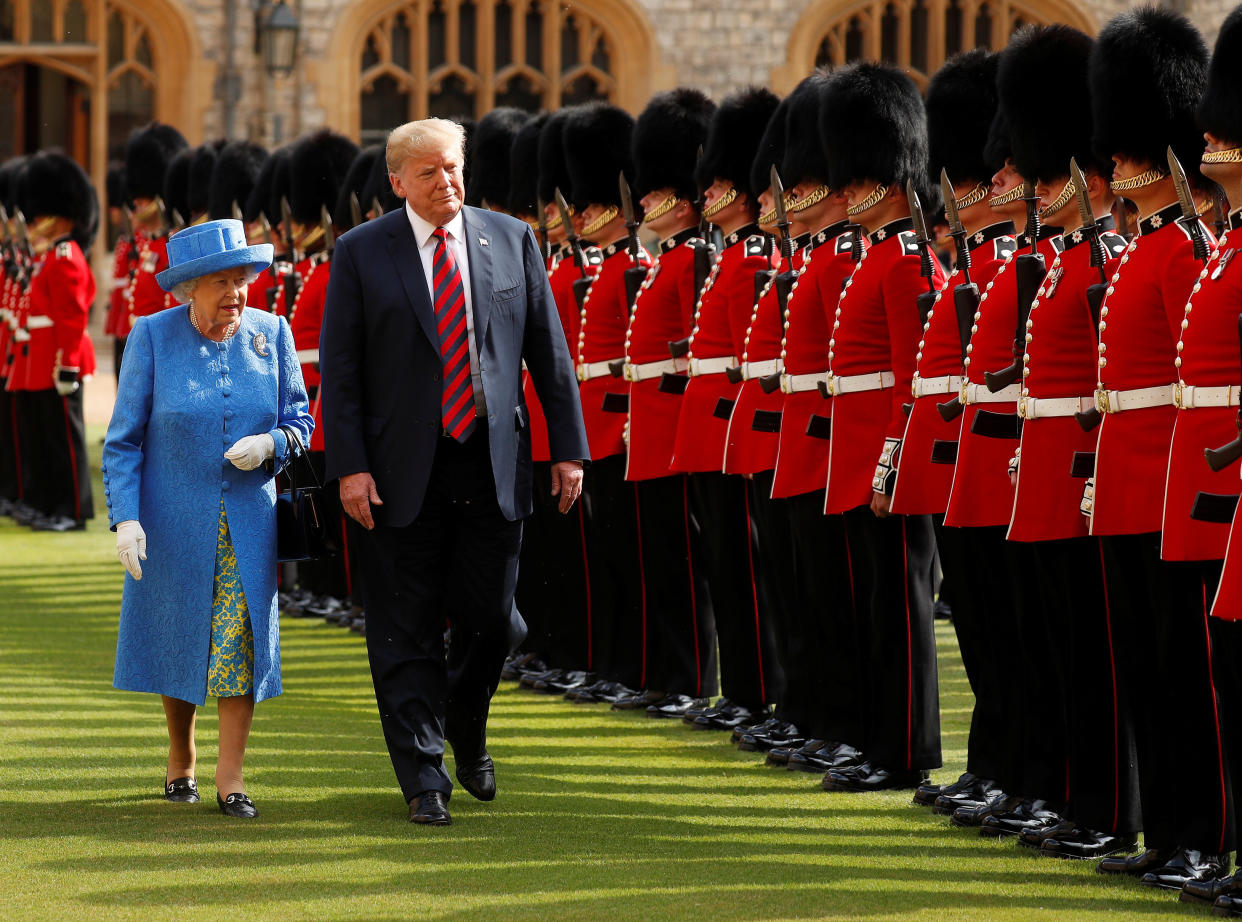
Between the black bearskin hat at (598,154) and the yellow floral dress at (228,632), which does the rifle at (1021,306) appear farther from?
the black bearskin hat at (598,154)

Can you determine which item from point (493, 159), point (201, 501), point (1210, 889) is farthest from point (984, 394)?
point (493, 159)

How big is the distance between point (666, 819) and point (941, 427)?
114cm

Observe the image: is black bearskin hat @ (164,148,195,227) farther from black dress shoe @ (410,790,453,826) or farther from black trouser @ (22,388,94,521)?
black dress shoe @ (410,790,453,826)

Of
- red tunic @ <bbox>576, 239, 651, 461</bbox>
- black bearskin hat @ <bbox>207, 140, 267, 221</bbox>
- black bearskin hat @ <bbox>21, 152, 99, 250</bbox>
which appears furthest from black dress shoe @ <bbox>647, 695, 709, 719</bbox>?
black bearskin hat @ <bbox>21, 152, 99, 250</bbox>

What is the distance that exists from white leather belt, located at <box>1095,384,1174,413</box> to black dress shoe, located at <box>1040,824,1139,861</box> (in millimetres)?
945

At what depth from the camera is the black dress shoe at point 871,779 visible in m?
5.61

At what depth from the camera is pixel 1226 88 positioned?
14.2ft

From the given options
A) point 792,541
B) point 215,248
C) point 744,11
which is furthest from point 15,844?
point 744,11

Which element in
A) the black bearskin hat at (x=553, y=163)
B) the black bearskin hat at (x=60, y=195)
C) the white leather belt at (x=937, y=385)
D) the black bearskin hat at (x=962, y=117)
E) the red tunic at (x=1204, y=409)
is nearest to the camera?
the red tunic at (x=1204, y=409)

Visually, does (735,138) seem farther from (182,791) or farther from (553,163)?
(182,791)

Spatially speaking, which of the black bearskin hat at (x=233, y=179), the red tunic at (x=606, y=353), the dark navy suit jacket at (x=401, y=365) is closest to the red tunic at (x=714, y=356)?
the red tunic at (x=606, y=353)

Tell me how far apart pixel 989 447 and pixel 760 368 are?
119 centimetres

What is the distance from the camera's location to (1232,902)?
4242 millimetres

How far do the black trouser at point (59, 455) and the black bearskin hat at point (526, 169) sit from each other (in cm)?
455
